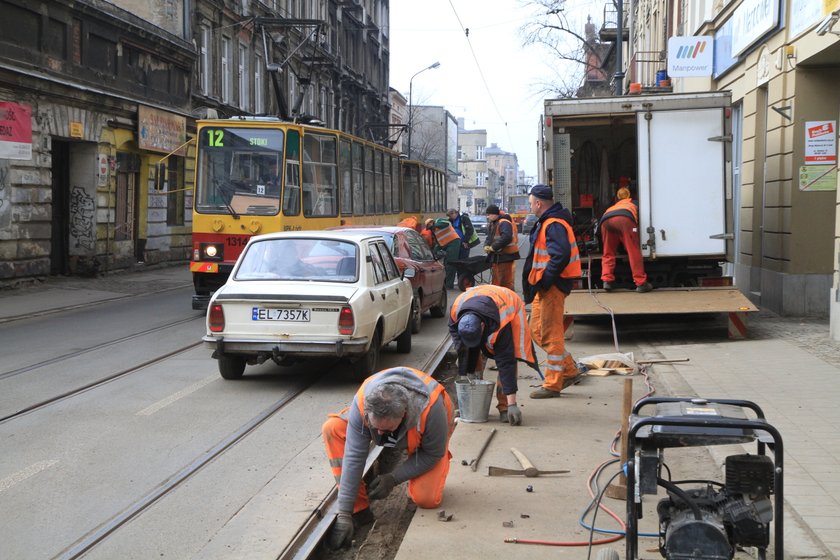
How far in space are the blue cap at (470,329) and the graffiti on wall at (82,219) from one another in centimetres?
1811

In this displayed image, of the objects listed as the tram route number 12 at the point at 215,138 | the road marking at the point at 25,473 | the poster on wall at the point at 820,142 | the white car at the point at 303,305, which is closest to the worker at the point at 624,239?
the poster on wall at the point at 820,142

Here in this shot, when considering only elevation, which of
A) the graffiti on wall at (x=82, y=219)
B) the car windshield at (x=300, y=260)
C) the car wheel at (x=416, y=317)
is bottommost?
the car wheel at (x=416, y=317)

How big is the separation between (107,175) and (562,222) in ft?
59.2

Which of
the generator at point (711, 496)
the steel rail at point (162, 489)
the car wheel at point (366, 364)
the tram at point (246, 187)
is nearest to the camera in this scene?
the generator at point (711, 496)

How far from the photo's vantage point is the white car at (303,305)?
30.2 feet

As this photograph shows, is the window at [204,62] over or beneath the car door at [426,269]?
over

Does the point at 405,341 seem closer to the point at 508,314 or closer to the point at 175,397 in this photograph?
the point at 175,397

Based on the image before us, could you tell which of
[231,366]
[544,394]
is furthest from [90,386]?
[544,394]

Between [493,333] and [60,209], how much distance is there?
18617 mm

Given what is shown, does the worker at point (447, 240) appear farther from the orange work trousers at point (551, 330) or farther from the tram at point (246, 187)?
the orange work trousers at point (551, 330)

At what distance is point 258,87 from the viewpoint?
36781mm

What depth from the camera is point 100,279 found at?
74.6ft

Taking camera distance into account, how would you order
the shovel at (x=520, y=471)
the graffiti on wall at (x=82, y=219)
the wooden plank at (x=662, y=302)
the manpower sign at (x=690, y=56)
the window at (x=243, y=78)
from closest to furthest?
the shovel at (x=520, y=471) → the wooden plank at (x=662, y=302) → the manpower sign at (x=690, y=56) → the graffiti on wall at (x=82, y=219) → the window at (x=243, y=78)

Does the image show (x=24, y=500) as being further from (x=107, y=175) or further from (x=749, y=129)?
(x=107, y=175)
